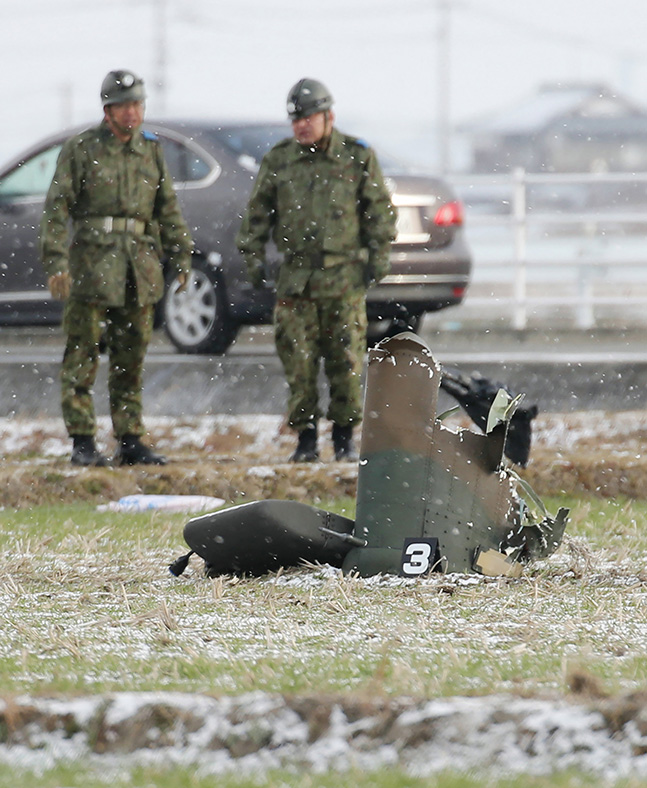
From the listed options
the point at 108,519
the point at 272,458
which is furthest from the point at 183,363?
the point at 108,519

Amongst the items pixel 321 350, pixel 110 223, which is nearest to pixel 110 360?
pixel 110 223

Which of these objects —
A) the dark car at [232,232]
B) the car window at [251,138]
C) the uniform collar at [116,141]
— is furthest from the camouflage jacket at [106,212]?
the car window at [251,138]

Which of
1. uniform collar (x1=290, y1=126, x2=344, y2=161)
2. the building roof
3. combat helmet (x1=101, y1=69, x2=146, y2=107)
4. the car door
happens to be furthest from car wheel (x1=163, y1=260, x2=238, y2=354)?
the building roof

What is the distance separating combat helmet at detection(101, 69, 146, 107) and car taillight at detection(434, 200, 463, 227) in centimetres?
337

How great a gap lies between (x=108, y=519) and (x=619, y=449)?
2.87 m

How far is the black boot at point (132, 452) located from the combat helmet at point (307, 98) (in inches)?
68.6

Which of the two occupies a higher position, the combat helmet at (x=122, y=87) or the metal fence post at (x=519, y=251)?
the combat helmet at (x=122, y=87)

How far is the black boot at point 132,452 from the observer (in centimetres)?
763

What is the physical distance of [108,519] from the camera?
631 cm

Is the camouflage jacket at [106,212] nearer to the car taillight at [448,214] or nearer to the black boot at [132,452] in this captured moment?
the black boot at [132,452]

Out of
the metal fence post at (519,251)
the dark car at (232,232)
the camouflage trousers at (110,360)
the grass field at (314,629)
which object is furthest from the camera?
the metal fence post at (519,251)

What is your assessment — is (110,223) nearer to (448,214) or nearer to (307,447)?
(307,447)

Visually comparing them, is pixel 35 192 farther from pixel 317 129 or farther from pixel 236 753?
pixel 236 753

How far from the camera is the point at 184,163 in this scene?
33.7ft
